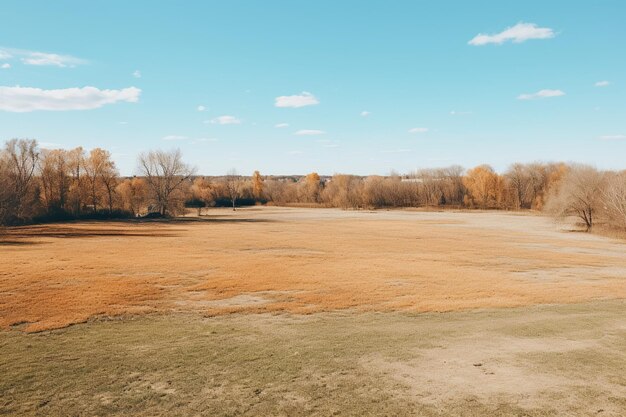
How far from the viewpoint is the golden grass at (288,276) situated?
20406mm

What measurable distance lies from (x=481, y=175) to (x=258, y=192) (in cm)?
8396

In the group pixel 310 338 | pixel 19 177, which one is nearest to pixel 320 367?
pixel 310 338

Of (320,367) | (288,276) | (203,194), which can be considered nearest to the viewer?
(320,367)

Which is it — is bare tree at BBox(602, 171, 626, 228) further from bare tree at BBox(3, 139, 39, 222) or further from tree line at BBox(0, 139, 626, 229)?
bare tree at BBox(3, 139, 39, 222)

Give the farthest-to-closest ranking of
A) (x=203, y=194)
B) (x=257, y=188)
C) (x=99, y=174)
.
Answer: (x=257, y=188) → (x=203, y=194) → (x=99, y=174)

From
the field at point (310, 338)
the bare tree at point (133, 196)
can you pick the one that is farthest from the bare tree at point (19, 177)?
the field at point (310, 338)

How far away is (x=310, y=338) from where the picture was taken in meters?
14.6

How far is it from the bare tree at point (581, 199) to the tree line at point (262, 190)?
0.49 ft

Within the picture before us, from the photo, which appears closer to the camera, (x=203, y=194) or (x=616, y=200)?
(x=616, y=200)

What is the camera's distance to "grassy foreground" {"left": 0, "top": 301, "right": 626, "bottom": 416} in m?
9.41

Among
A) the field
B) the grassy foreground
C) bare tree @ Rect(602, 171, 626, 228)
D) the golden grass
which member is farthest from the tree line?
the grassy foreground

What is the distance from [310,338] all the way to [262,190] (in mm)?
163928

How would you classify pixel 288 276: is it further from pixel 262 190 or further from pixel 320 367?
pixel 262 190

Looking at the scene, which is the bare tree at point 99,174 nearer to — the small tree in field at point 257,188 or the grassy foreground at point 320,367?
the small tree in field at point 257,188
